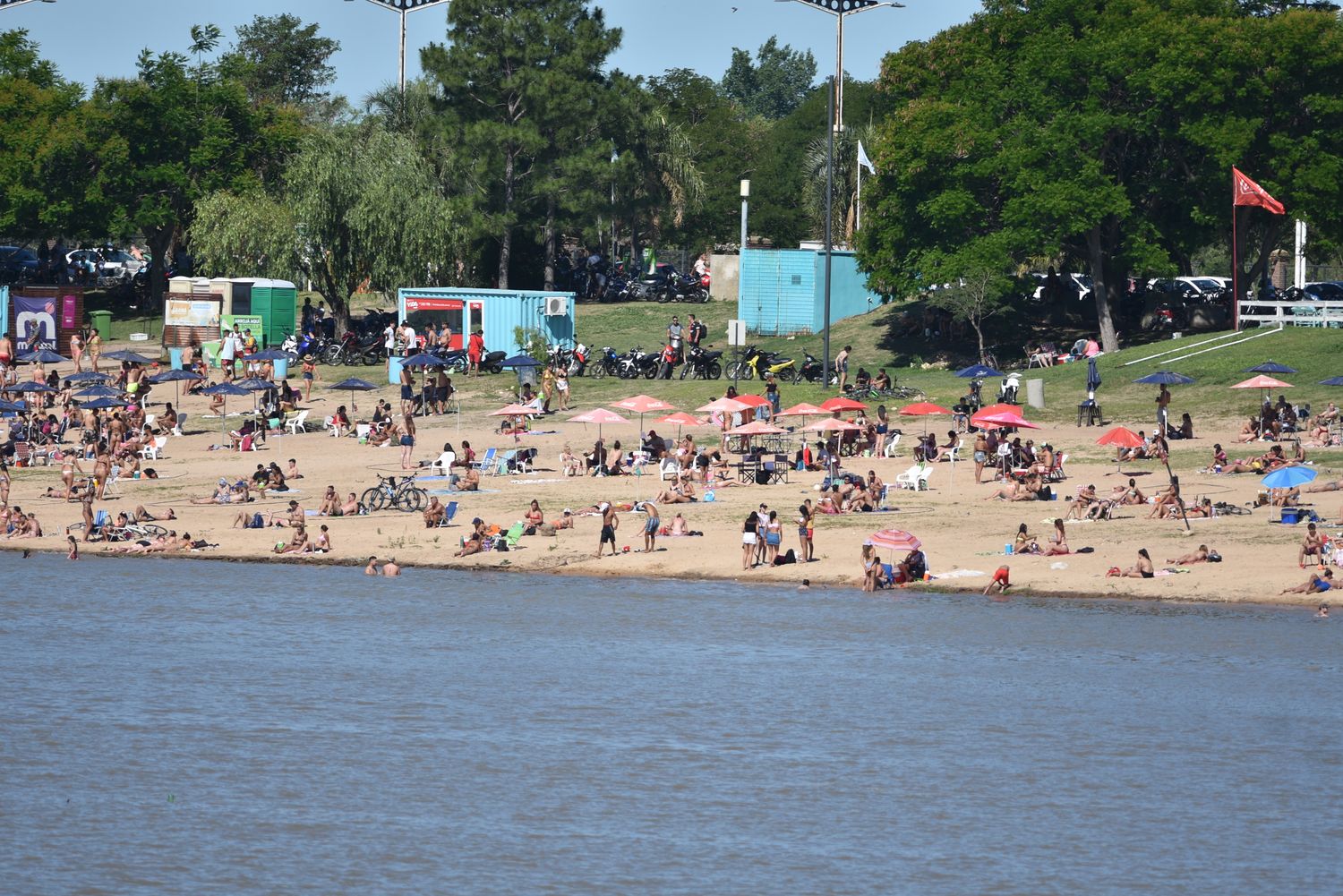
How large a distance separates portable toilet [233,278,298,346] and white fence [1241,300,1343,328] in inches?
1148

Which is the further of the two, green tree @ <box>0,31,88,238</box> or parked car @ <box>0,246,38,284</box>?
parked car @ <box>0,246,38,284</box>

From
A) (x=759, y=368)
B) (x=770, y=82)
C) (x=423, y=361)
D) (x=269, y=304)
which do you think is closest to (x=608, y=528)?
(x=423, y=361)

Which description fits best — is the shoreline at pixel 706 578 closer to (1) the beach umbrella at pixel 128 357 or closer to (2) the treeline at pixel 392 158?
(1) the beach umbrella at pixel 128 357

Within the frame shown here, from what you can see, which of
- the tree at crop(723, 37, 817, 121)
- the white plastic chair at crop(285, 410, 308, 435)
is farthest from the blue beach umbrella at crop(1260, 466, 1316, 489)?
the tree at crop(723, 37, 817, 121)

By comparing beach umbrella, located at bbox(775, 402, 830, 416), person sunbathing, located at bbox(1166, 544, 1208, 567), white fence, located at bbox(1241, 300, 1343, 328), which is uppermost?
white fence, located at bbox(1241, 300, 1343, 328)

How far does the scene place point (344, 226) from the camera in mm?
59906

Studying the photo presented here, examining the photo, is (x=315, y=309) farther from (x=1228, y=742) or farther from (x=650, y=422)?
(x=1228, y=742)

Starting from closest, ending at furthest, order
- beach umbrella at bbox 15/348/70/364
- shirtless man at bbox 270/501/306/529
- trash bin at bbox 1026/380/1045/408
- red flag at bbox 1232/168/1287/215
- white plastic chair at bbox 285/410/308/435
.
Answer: shirtless man at bbox 270/501/306/529 < trash bin at bbox 1026/380/1045/408 < white plastic chair at bbox 285/410/308/435 < red flag at bbox 1232/168/1287/215 < beach umbrella at bbox 15/348/70/364

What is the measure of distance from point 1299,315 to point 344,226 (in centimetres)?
3011

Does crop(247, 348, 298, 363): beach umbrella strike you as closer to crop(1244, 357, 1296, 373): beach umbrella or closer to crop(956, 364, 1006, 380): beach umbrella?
crop(956, 364, 1006, 380): beach umbrella

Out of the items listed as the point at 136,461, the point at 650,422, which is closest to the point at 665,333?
the point at 650,422

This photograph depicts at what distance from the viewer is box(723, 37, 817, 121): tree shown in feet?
594

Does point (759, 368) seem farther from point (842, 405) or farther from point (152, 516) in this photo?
point (152, 516)

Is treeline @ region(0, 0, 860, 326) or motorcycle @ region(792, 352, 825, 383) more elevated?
treeline @ region(0, 0, 860, 326)
